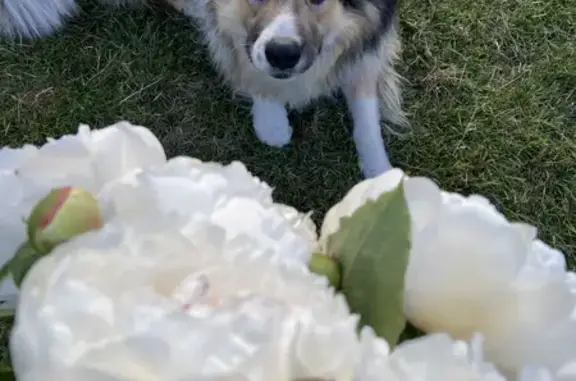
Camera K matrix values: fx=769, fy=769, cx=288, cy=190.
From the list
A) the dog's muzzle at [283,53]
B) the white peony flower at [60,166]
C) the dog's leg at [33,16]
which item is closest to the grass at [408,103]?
the dog's leg at [33,16]

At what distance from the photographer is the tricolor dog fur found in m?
1.62

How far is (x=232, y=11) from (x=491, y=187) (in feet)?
2.51

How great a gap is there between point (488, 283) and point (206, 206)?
15cm

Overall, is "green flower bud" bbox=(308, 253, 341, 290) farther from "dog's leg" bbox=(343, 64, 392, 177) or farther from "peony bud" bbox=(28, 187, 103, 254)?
"dog's leg" bbox=(343, 64, 392, 177)

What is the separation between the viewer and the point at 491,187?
191 centimetres

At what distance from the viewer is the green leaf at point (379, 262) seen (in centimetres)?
39

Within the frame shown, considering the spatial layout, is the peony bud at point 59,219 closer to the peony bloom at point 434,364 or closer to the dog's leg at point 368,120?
the peony bloom at point 434,364

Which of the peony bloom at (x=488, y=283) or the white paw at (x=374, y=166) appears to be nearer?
the peony bloom at (x=488, y=283)

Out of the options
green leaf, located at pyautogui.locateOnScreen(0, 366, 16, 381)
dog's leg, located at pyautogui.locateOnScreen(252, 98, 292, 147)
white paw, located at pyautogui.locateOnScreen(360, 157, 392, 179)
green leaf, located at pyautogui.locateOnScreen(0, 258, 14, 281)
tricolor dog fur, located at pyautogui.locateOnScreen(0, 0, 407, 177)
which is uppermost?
green leaf, located at pyautogui.locateOnScreen(0, 258, 14, 281)

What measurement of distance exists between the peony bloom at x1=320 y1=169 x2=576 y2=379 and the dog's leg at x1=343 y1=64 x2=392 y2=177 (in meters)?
1.47

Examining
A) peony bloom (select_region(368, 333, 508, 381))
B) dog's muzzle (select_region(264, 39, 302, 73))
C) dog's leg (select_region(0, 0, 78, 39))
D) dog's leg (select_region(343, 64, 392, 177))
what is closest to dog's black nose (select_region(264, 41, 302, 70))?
dog's muzzle (select_region(264, 39, 302, 73))

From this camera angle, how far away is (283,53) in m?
1.60

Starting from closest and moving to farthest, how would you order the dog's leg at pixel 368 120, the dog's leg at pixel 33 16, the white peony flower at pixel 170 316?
the white peony flower at pixel 170 316 → the dog's leg at pixel 368 120 → the dog's leg at pixel 33 16

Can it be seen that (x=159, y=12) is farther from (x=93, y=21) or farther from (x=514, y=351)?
(x=514, y=351)
